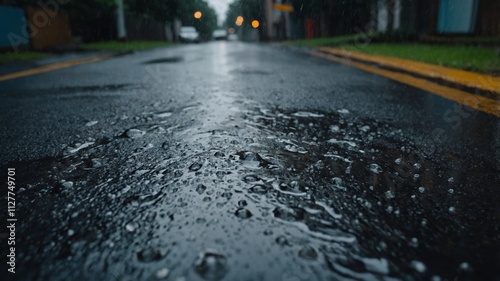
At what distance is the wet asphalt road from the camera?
0.93 m

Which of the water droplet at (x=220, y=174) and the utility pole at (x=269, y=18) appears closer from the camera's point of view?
the water droplet at (x=220, y=174)

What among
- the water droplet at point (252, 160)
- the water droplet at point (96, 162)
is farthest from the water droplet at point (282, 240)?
the water droplet at point (96, 162)

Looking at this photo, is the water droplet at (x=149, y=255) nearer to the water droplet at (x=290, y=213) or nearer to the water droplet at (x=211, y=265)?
the water droplet at (x=211, y=265)

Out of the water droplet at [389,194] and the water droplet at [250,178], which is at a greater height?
the water droplet at [250,178]

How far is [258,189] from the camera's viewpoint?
1.36 meters

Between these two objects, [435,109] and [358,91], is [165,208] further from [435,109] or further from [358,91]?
[358,91]

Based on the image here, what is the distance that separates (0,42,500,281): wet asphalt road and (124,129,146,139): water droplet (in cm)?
1

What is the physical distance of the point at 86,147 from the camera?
6.35 feet

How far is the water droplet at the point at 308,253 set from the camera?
948mm

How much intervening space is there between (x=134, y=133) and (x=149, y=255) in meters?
1.39

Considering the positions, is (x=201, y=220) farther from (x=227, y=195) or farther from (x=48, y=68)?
(x=48, y=68)

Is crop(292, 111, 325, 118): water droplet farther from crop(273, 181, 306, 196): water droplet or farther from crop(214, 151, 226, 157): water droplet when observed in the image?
crop(273, 181, 306, 196): water droplet

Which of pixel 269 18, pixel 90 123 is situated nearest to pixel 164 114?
pixel 90 123

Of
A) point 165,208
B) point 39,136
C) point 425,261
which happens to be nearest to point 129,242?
point 165,208
